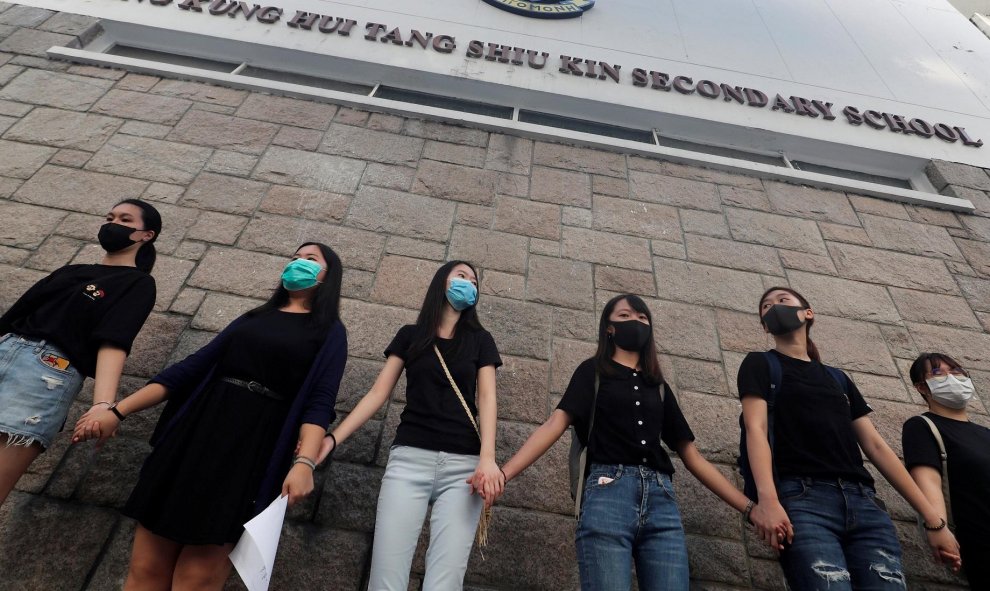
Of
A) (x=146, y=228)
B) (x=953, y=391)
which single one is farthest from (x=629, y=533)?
(x=146, y=228)

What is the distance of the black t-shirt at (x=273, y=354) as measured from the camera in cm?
231

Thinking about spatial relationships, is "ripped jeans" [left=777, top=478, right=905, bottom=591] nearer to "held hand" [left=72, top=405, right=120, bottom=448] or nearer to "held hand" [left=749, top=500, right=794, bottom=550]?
"held hand" [left=749, top=500, right=794, bottom=550]

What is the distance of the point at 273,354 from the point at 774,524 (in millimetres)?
2225

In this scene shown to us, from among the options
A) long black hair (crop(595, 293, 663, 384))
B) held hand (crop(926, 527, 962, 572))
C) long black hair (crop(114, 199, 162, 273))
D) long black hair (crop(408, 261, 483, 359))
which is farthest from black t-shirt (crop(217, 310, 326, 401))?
held hand (crop(926, 527, 962, 572))

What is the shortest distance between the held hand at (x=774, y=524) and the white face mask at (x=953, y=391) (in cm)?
133

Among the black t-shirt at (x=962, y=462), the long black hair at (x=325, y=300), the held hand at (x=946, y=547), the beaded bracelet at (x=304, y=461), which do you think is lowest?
the held hand at (x=946, y=547)

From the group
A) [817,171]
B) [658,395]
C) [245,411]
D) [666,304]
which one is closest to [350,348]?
[245,411]

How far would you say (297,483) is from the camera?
205cm

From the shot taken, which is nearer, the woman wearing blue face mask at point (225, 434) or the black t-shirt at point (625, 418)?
the woman wearing blue face mask at point (225, 434)

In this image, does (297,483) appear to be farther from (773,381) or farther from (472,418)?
(773,381)

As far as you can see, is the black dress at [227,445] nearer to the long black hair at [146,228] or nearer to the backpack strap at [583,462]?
the long black hair at [146,228]

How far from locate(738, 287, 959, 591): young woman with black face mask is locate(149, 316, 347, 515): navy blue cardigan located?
1.91m

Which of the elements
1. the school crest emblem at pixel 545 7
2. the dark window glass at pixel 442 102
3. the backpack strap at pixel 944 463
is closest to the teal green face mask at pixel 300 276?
the backpack strap at pixel 944 463

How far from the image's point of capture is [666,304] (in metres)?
4.19
